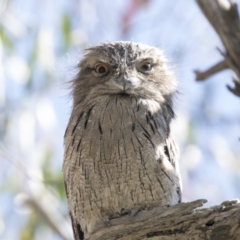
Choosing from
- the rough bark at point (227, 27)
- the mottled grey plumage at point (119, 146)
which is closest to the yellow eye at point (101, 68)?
the mottled grey plumage at point (119, 146)

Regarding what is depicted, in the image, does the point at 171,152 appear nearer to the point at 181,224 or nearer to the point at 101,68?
the point at 181,224

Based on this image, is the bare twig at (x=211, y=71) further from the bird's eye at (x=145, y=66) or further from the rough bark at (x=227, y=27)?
the bird's eye at (x=145, y=66)

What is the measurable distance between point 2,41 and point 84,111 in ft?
7.64

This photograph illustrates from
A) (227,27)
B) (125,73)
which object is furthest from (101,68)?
(227,27)

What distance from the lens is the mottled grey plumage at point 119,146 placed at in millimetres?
4359

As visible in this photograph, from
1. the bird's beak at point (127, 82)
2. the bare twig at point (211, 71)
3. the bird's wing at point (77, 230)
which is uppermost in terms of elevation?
the bird's beak at point (127, 82)

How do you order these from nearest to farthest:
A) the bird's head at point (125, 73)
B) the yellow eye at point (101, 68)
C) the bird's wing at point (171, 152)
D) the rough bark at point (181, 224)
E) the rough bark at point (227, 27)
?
the rough bark at point (227, 27) < the rough bark at point (181, 224) < the bird's wing at point (171, 152) < the bird's head at point (125, 73) < the yellow eye at point (101, 68)

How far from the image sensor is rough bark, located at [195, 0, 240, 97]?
3373mm

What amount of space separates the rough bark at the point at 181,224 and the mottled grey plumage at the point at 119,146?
16 centimetres

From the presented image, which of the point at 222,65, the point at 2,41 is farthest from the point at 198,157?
the point at 222,65

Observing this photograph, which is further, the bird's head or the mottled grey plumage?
the bird's head

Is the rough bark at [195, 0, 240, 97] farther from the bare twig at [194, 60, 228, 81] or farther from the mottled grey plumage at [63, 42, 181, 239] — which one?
the mottled grey plumage at [63, 42, 181, 239]

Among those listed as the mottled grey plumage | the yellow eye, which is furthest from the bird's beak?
the yellow eye

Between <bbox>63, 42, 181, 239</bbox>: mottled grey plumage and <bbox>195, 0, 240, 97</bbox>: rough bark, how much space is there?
1066 millimetres
